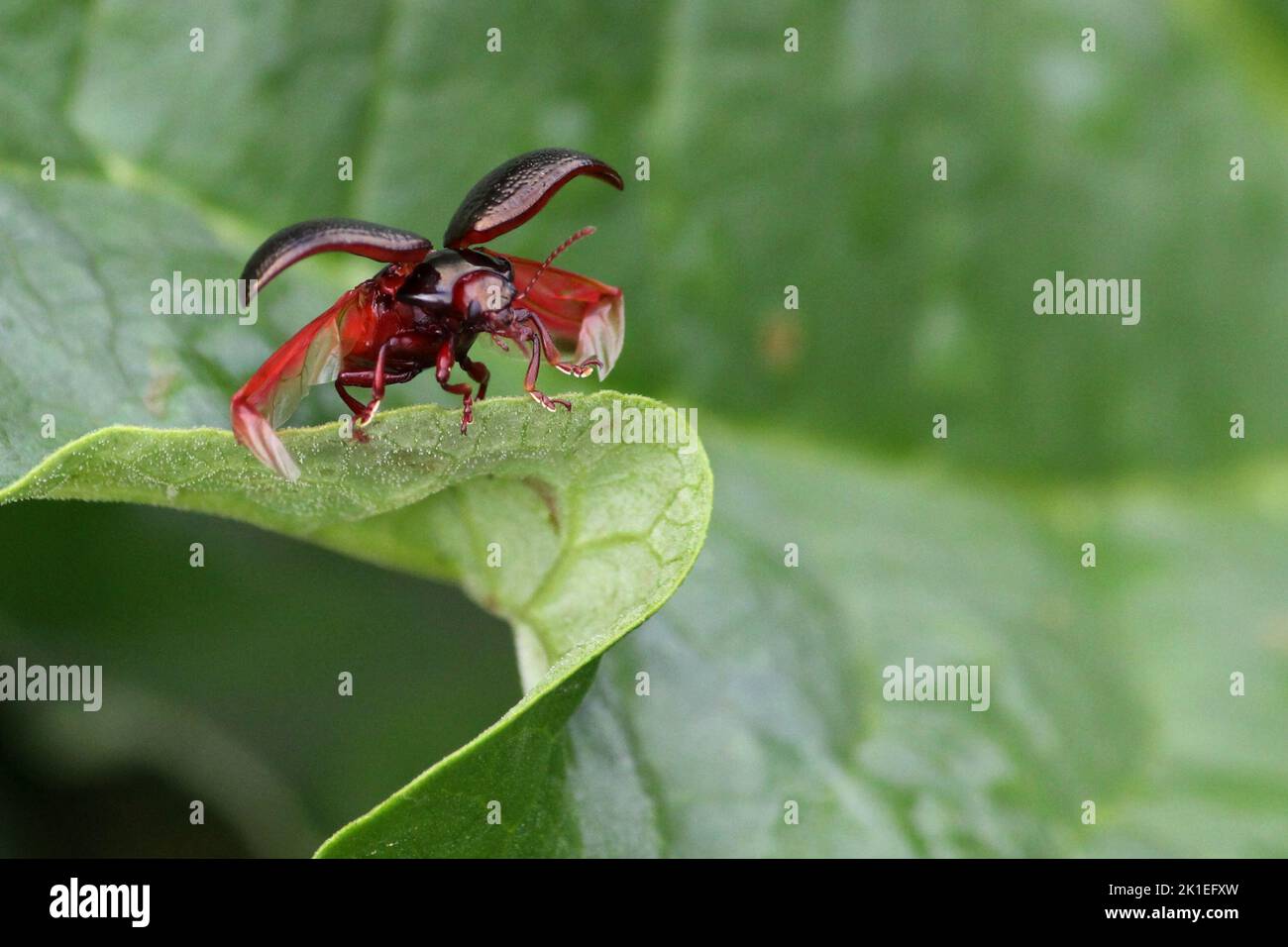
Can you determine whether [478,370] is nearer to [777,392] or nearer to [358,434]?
[358,434]

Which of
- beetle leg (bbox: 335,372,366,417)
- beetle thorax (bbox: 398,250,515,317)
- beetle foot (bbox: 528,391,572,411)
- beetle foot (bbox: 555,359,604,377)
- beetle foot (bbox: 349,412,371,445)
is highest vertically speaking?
beetle thorax (bbox: 398,250,515,317)

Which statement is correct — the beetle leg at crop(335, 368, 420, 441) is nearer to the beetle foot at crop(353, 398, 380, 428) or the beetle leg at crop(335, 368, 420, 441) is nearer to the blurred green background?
the beetle foot at crop(353, 398, 380, 428)

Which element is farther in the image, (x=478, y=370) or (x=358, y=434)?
(x=478, y=370)

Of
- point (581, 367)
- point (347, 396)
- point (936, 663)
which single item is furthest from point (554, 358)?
point (936, 663)

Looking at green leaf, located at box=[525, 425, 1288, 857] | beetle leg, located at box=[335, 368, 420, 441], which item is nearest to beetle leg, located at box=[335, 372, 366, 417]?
beetle leg, located at box=[335, 368, 420, 441]

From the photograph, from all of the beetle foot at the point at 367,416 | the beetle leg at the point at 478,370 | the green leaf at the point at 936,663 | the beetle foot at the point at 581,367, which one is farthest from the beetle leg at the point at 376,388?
the green leaf at the point at 936,663

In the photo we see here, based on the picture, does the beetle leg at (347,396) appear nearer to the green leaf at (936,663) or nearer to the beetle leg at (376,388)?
the beetle leg at (376,388)
